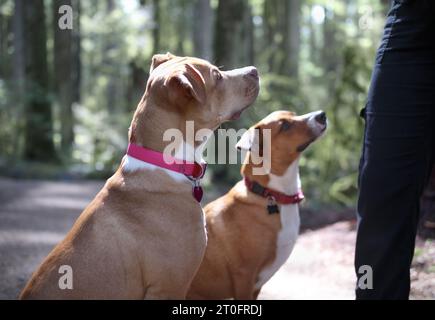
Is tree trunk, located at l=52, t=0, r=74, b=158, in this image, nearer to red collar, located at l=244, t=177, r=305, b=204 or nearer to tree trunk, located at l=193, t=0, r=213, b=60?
tree trunk, located at l=193, t=0, r=213, b=60

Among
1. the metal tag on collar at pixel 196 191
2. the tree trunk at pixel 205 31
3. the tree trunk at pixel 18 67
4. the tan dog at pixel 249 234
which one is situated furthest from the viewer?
the tree trunk at pixel 18 67

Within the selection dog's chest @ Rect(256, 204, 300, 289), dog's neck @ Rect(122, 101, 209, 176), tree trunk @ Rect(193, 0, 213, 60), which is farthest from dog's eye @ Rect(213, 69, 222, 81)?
tree trunk @ Rect(193, 0, 213, 60)

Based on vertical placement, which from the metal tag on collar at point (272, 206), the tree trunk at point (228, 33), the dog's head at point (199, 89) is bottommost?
the metal tag on collar at point (272, 206)

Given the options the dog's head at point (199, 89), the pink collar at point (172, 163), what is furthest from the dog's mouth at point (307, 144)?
the pink collar at point (172, 163)

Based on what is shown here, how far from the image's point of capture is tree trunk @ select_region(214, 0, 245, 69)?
1234 cm

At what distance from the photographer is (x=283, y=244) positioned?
4.75m

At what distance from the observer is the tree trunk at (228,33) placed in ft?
40.5

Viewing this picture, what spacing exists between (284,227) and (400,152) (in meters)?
1.81

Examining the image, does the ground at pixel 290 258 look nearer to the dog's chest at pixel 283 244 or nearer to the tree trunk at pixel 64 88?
the dog's chest at pixel 283 244

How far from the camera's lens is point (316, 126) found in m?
5.37

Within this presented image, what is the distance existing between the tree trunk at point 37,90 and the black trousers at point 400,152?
14.4 meters

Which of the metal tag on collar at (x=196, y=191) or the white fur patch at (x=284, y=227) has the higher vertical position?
the metal tag on collar at (x=196, y=191)

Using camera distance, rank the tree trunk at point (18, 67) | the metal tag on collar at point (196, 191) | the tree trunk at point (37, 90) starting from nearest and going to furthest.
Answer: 1. the metal tag on collar at point (196, 191)
2. the tree trunk at point (18, 67)
3. the tree trunk at point (37, 90)

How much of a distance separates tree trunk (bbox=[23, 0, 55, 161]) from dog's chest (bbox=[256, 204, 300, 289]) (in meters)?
12.9
